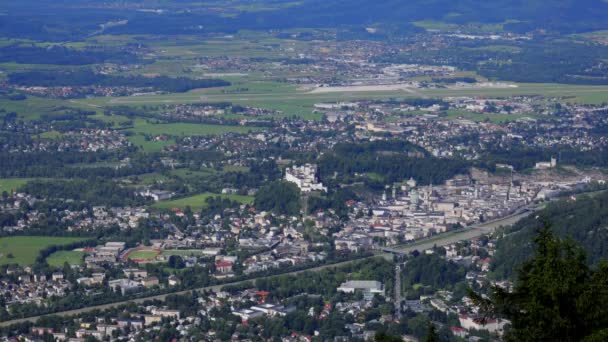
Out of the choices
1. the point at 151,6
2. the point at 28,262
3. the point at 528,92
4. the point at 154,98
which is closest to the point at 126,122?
the point at 154,98

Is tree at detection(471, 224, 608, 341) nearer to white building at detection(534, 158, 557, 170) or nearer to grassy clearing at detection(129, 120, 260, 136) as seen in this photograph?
white building at detection(534, 158, 557, 170)

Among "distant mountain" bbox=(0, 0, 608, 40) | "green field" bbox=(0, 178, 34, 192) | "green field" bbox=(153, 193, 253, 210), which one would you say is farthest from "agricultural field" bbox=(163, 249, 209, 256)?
"distant mountain" bbox=(0, 0, 608, 40)

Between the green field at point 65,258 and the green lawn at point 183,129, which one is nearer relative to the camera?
the green field at point 65,258

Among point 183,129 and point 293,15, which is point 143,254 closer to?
point 183,129

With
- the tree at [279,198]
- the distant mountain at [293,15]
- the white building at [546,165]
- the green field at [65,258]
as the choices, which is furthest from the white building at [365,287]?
the distant mountain at [293,15]

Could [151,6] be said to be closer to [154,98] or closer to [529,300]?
[154,98]

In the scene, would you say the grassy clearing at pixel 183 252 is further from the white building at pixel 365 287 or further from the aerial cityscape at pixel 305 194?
the white building at pixel 365 287
